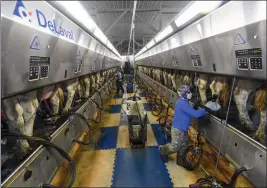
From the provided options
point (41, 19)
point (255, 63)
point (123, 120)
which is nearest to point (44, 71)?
point (41, 19)

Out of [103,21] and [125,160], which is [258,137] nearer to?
[125,160]

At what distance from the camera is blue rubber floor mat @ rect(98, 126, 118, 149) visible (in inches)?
162

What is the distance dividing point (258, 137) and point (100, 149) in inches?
114

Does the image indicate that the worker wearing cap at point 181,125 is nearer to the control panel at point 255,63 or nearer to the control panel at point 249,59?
the control panel at point 249,59

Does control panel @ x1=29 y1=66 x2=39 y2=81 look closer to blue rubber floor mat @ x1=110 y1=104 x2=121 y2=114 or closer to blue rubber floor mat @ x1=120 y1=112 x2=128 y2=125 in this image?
blue rubber floor mat @ x1=120 y1=112 x2=128 y2=125

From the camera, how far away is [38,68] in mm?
2168

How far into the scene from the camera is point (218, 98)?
339 centimetres

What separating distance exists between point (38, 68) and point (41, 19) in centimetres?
58

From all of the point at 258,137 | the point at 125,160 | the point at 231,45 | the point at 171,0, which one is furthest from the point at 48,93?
the point at 171,0

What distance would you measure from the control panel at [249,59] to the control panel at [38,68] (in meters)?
2.35

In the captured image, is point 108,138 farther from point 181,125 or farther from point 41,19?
point 41,19

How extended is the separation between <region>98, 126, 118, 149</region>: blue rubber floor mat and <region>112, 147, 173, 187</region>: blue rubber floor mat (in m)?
0.34

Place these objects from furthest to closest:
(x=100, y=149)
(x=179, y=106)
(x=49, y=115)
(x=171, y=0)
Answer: (x=171, y=0) → (x=100, y=149) → (x=49, y=115) → (x=179, y=106)

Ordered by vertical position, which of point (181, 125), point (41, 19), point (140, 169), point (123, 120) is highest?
point (41, 19)
